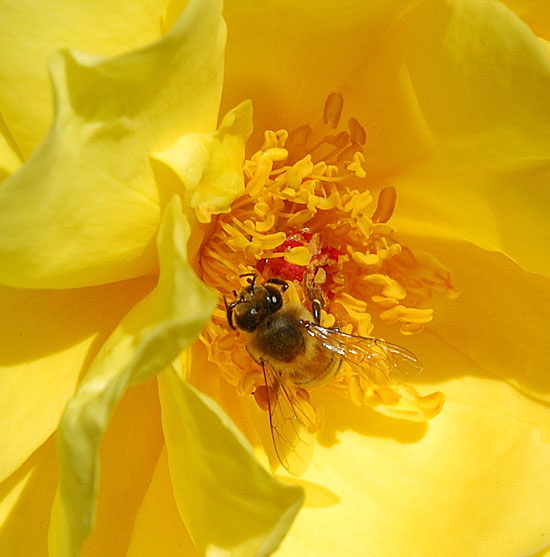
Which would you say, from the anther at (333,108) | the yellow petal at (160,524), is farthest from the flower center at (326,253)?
the yellow petal at (160,524)

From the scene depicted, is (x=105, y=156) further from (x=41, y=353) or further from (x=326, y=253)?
(x=326, y=253)

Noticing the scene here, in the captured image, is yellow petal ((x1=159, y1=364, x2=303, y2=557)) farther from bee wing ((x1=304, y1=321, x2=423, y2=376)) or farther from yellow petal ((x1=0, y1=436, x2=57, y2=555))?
bee wing ((x1=304, y1=321, x2=423, y2=376))

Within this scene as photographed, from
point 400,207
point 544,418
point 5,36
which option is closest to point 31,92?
point 5,36

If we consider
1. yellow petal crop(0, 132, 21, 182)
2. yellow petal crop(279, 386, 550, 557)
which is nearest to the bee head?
yellow petal crop(279, 386, 550, 557)

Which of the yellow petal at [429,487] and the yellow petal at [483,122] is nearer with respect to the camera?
the yellow petal at [483,122]

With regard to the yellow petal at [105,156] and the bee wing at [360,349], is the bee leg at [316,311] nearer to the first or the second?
the bee wing at [360,349]

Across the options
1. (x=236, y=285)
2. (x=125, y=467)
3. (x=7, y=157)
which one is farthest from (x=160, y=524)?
(x=7, y=157)
